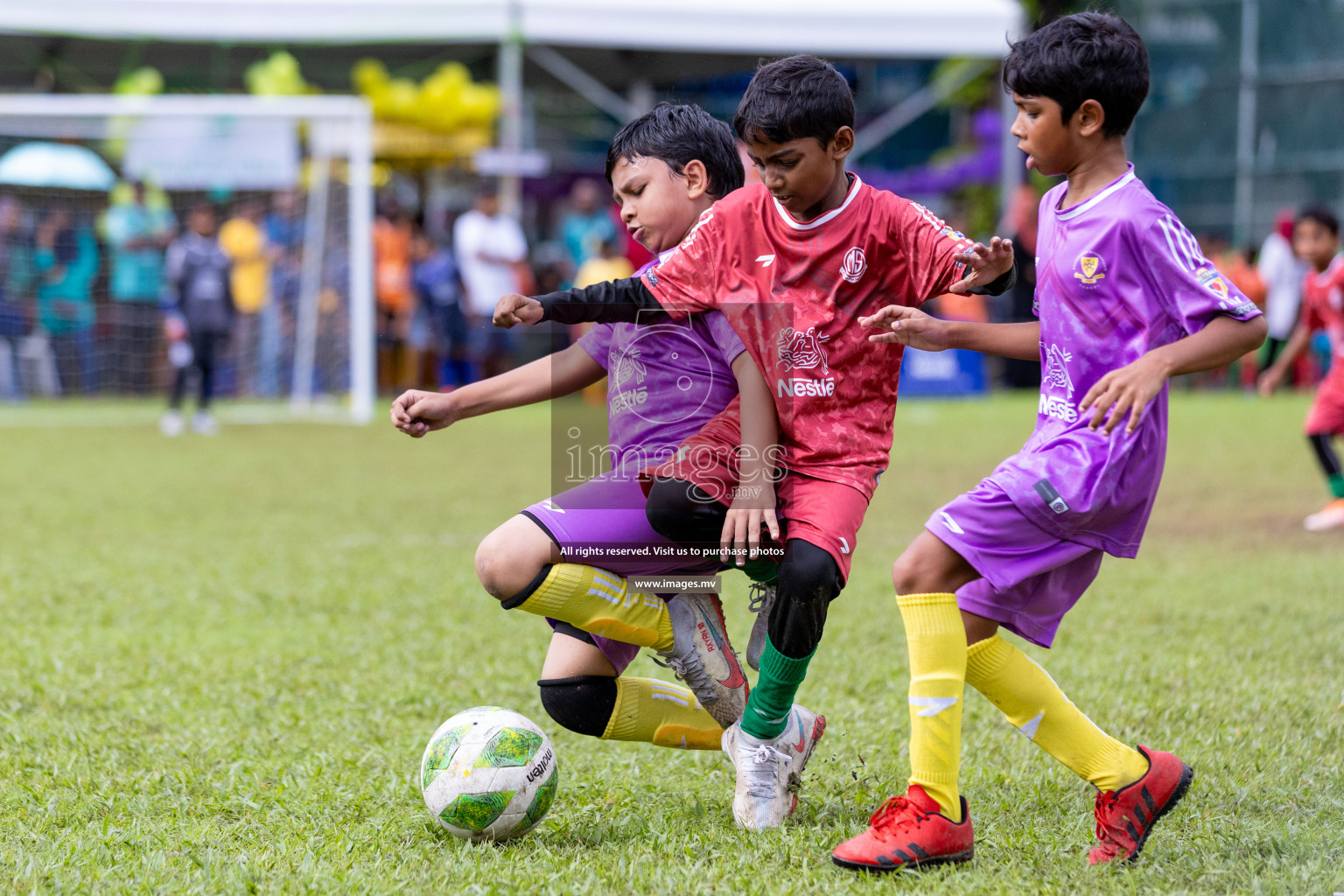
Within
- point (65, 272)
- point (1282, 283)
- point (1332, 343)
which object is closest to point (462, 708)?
point (1332, 343)

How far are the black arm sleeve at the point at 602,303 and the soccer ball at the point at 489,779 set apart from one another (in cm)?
88

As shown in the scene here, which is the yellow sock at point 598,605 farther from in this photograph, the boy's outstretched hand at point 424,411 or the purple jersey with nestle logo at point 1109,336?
the purple jersey with nestle logo at point 1109,336

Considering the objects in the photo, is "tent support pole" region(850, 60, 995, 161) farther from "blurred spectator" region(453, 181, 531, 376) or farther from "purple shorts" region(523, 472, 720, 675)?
"purple shorts" region(523, 472, 720, 675)

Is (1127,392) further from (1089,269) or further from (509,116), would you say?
(509,116)

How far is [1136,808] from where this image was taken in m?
2.68

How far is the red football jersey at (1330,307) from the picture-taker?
7.58 metres

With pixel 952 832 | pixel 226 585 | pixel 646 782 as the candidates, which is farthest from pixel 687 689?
pixel 226 585

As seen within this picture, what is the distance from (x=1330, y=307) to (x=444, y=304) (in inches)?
399

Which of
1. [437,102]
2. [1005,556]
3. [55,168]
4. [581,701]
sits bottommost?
[581,701]

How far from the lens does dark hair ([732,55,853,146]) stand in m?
2.68

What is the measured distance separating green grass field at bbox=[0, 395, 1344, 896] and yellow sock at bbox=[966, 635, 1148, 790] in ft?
0.56

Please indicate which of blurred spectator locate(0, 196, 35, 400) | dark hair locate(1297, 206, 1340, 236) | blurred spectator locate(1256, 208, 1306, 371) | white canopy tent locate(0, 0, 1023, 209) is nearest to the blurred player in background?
dark hair locate(1297, 206, 1340, 236)

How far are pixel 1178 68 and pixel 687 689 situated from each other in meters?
19.2

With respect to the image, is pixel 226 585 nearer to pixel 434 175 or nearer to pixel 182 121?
pixel 182 121
